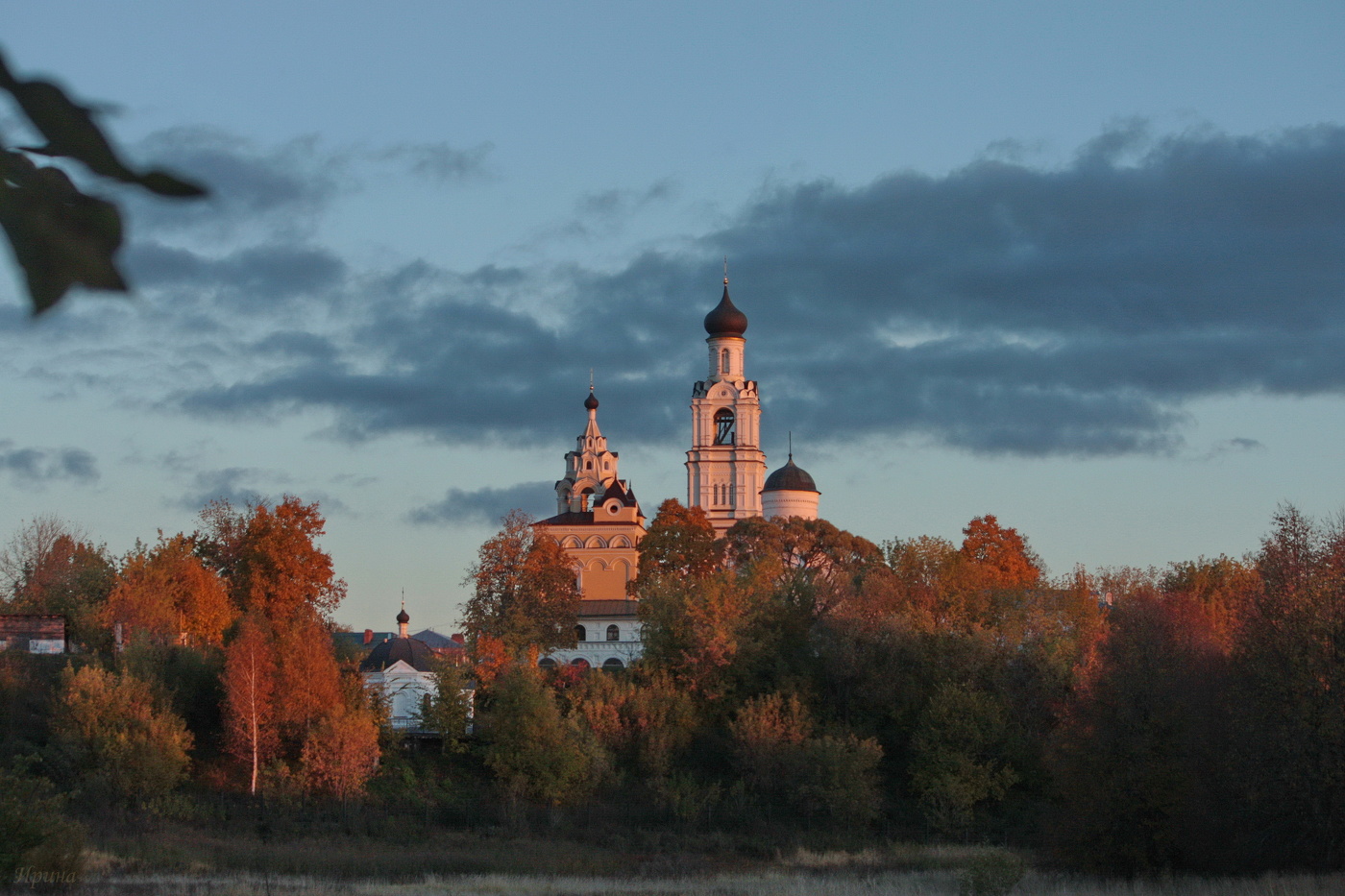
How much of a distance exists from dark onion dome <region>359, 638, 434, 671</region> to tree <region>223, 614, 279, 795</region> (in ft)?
41.2

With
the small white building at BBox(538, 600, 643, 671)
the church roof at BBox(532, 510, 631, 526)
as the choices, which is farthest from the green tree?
the church roof at BBox(532, 510, 631, 526)

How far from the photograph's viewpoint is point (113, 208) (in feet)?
4.17

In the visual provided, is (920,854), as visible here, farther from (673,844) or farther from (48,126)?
(48,126)

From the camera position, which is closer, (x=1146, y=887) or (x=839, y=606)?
(x=1146, y=887)

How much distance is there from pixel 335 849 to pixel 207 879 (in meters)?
6.04

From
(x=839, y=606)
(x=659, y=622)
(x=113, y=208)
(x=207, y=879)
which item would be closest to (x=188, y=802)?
(x=207, y=879)

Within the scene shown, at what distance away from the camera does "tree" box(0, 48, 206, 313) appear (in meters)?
1.26

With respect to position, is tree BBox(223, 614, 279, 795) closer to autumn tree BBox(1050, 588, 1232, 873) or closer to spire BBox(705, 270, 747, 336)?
autumn tree BBox(1050, 588, 1232, 873)

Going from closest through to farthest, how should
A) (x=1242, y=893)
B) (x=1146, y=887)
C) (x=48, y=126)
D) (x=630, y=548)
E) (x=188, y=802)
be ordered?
1. (x=48, y=126)
2. (x=1242, y=893)
3. (x=1146, y=887)
4. (x=188, y=802)
5. (x=630, y=548)

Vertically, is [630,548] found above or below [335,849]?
above

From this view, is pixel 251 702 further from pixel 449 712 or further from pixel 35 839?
pixel 35 839

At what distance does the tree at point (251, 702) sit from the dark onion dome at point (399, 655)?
1257cm

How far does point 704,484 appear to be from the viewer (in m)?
101

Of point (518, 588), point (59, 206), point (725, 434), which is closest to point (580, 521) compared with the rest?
point (725, 434)
